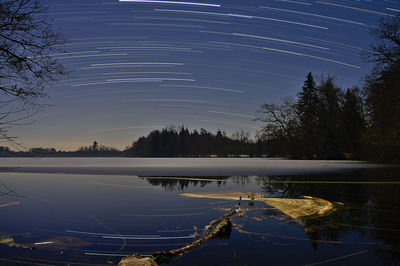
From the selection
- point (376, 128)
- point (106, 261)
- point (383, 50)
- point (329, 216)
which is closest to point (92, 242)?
point (106, 261)

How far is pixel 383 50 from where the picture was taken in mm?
21469

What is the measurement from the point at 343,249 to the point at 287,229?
138cm

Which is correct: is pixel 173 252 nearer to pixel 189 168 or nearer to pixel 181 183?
pixel 181 183

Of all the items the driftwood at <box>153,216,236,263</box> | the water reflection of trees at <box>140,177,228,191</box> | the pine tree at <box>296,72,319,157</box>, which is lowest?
the water reflection of trees at <box>140,177,228,191</box>

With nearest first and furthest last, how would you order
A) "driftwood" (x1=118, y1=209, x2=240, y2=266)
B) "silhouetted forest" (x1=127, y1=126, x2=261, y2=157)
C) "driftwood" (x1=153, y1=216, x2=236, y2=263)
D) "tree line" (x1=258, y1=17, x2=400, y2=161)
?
"driftwood" (x1=118, y1=209, x2=240, y2=266) → "driftwood" (x1=153, y1=216, x2=236, y2=263) → "tree line" (x1=258, y1=17, x2=400, y2=161) → "silhouetted forest" (x1=127, y1=126, x2=261, y2=157)

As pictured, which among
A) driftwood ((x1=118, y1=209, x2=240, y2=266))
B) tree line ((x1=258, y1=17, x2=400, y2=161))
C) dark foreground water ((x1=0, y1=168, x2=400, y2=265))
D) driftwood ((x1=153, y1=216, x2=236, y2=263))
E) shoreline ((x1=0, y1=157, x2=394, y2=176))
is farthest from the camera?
tree line ((x1=258, y1=17, x2=400, y2=161))

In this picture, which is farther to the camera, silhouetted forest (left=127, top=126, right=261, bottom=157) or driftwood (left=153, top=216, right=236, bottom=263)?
silhouetted forest (left=127, top=126, right=261, bottom=157)

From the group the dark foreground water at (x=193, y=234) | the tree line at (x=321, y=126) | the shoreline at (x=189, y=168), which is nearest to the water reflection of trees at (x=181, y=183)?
the shoreline at (x=189, y=168)

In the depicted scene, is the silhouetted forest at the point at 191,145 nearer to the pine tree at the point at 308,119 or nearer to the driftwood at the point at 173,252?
the pine tree at the point at 308,119

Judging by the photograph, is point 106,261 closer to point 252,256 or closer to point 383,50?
point 252,256

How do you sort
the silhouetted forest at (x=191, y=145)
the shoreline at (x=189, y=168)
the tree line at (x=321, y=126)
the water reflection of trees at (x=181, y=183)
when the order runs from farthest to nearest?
the silhouetted forest at (x=191, y=145) → the tree line at (x=321, y=126) → the shoreline at (x=189, y=168) → the water reflection of trees at (x=181, y=183)

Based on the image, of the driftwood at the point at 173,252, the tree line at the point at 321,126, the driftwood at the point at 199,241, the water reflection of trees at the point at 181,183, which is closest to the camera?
the driftwood at the point at 173,252

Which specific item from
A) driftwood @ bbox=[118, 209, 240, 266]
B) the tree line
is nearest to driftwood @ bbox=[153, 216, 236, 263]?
driftwood @ bbox=[118, 209, 240, 266]

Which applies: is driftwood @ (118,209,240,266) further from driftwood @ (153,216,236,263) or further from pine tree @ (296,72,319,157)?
pine tree @ (296,72,319,157)
